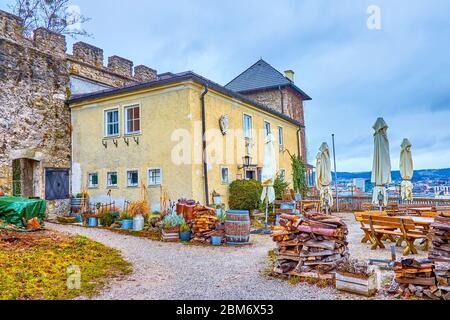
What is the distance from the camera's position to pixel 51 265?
6.50 m

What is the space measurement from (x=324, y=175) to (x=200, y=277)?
8638mm

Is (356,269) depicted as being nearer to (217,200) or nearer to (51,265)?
(51,265)

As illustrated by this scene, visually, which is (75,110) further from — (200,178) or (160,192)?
(200,178)

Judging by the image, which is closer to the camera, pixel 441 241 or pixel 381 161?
pixel 441 241

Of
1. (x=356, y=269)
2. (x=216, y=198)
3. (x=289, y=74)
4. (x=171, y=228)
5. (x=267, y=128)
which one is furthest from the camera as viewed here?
(x=289, y=74)

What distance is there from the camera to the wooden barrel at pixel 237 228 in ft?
30.7

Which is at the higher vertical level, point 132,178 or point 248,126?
point 248,126

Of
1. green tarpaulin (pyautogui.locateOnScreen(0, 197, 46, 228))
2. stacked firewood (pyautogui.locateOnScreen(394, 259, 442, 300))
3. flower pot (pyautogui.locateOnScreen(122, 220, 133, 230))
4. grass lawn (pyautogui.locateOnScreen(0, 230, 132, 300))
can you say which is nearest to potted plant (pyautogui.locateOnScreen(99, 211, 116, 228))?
flower pot (pyautogui.locateOnScreen(122, 220, 133, 230))

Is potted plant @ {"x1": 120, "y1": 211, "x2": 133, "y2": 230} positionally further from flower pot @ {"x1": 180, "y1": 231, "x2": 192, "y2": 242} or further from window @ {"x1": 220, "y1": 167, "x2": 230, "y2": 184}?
window @ {"x1": 220, "y1": 167, "x2": 230, "y2": 184}

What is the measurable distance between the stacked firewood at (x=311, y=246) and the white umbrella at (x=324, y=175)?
7.27m

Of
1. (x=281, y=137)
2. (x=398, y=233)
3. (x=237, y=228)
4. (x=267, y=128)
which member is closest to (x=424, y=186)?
(x=281, y=137)

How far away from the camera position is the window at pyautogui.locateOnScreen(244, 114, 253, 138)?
16.3 m
